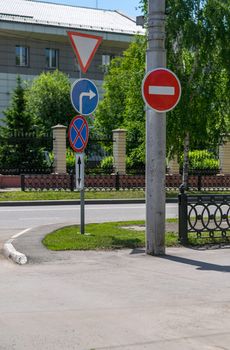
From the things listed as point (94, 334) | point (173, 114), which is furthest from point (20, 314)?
point (173, 114)

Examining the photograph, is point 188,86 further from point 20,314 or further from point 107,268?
point 20,314

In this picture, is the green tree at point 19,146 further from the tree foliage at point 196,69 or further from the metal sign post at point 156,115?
the metal sign post at point 156,115

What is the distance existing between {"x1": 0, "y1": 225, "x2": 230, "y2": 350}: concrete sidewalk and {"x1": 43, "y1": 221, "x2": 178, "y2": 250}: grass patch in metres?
0.41

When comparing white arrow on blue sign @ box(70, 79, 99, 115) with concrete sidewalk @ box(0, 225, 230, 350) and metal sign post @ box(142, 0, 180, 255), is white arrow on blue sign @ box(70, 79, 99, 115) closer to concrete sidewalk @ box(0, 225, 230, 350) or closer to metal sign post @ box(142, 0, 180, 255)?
metal sign post @ box(142, 0, 180, 255)

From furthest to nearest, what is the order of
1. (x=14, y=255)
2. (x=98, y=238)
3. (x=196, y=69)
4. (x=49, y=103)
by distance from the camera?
(x=49, y=103) < (x=196, y=69) < (x=98, y=238) < (x=14, y=255)

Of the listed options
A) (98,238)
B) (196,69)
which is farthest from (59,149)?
(98,238)

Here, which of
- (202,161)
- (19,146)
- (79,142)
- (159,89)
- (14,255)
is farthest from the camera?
(202,161)

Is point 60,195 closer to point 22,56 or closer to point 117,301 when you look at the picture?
point 117,301

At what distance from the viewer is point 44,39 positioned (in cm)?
4697

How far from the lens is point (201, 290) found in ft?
24.0

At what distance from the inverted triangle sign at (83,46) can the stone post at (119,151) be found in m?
18.9

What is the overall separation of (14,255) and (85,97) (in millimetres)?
3642

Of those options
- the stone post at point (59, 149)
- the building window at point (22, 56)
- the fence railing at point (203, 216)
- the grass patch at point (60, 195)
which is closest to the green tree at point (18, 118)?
the stone post at point (59, 149)

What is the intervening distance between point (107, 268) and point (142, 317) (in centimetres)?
278
